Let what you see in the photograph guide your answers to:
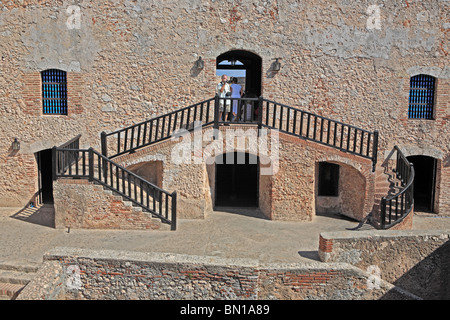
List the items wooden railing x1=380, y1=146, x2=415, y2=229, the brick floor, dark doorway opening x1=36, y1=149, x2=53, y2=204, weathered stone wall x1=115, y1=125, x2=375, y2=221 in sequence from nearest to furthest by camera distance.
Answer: the brick floor, wooden railing x1=380, y1=146, x2=415, y2=229, weathered stone wall x1=115, y1=125, x2=375, y2=221, dark doorway opening x1=36, y1=149, x2=53, y2=204

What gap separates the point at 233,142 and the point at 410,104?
6.36m

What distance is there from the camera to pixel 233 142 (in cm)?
1009

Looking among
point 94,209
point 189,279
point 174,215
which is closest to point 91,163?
point 94,209

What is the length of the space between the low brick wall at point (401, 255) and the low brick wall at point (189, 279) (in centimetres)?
46

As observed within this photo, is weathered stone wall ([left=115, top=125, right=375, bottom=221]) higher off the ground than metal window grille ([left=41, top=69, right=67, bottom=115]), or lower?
lower

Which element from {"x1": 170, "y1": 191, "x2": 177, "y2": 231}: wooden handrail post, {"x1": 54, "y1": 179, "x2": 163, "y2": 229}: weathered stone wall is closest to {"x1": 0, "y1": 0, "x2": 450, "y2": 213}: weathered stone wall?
{"x1": 54, "y1": 179, "x2": 163, "y2": 229}: weathered stone wall

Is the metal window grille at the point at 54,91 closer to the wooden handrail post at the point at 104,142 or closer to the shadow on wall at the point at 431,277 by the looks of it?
the wooden handrail post at the point at 104,142

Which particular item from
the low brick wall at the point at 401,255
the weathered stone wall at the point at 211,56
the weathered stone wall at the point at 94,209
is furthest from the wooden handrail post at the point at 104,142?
the low brick wall at the point at 401,255

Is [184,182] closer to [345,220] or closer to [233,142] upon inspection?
[233,142]

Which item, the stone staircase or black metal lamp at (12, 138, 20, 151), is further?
black metal lamp at (12, 138, 20, 151)

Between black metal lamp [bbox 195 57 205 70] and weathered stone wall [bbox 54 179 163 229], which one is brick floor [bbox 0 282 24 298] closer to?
weathered stone wall [bbox 54 179 163 229]

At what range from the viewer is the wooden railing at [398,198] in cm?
874

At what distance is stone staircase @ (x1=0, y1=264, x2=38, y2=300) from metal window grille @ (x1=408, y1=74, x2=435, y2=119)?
476 inches

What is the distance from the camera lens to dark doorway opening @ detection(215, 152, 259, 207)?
12.5 metres
